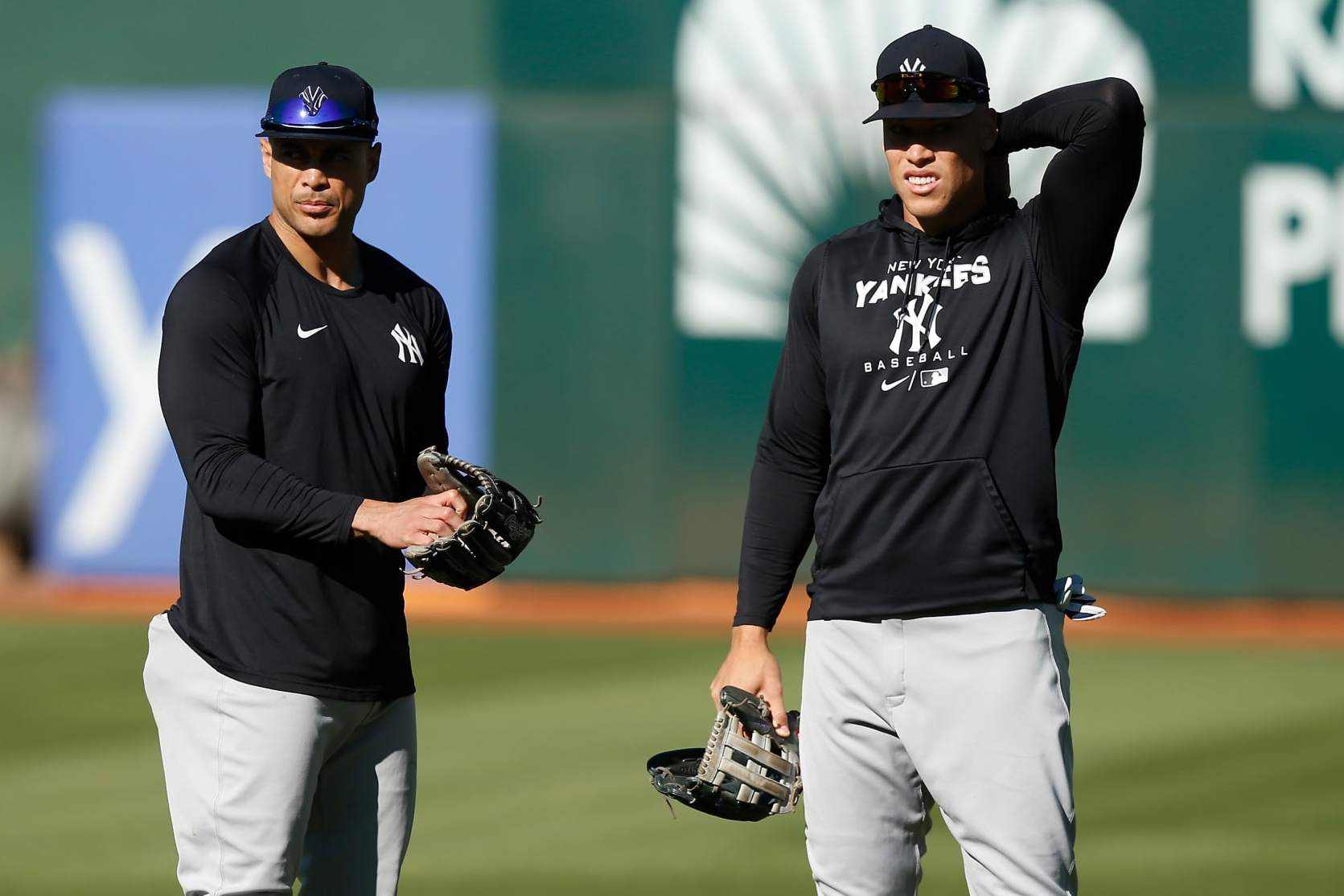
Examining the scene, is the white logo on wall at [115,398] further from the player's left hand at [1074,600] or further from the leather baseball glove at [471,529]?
the player's left hand at [1074,600]

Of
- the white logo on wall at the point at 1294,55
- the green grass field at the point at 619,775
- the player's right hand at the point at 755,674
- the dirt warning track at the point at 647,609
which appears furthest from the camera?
the white logo on wall at the point at 1294,55

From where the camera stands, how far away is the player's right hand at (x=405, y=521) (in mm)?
3551

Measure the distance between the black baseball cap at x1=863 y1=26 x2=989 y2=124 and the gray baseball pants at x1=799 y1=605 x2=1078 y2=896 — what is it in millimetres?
966

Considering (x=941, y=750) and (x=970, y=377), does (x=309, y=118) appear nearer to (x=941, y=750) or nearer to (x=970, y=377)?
(x=970, y=377)

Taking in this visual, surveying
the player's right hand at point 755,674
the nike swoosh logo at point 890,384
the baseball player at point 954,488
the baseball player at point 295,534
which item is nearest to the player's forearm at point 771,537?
the player's right hand at point 755,674

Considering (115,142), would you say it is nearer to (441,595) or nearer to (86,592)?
(86,592)

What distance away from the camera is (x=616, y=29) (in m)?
12.0

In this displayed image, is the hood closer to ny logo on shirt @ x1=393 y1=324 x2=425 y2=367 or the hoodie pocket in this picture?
the hoodie pocket

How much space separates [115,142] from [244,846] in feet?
31.0

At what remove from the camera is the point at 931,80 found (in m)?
3.56

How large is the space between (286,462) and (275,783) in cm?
63

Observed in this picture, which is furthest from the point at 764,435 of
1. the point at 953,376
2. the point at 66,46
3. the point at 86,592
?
the point at 66,46

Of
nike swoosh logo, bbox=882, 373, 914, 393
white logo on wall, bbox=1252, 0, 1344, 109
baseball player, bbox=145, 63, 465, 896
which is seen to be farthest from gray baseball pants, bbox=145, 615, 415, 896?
white logo on wall, bbox=1252, 0, 1344, 109

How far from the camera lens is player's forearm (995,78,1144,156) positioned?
3.44 metres
